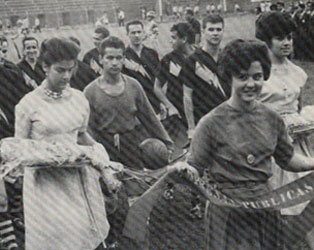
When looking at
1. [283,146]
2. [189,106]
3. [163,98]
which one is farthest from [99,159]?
[163,98]

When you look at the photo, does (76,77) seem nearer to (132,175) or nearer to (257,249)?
(132,175)

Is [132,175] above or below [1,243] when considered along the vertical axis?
above

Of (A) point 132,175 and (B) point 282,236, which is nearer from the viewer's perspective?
(B) point 282,236

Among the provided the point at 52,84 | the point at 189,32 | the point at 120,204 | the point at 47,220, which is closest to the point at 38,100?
the point at 52,84

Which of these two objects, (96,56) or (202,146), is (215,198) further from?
(96,56)

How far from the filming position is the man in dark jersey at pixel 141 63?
8219mm

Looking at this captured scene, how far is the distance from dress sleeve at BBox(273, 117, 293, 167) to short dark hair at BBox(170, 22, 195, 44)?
400 cm

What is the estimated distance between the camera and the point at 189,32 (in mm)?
7852

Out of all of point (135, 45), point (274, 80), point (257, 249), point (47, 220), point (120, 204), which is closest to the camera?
point (257, 249)

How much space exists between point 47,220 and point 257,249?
169cm

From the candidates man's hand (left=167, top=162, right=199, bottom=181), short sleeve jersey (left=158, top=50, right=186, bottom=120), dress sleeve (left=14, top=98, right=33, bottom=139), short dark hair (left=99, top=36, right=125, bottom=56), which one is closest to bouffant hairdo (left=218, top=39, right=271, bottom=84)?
man's hand (left=167, top=162, right=199, bottom=181)

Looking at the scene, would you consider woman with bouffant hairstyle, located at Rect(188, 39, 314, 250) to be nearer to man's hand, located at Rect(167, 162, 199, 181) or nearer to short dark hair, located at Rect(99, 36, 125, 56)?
man's hand, located at Rect(167, 162, 199, 181)

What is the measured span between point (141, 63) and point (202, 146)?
492cm

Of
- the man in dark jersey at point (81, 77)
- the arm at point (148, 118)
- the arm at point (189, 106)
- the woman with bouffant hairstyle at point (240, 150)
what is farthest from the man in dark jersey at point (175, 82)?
the woman with bouffant hairstyle at point (240, 150)
